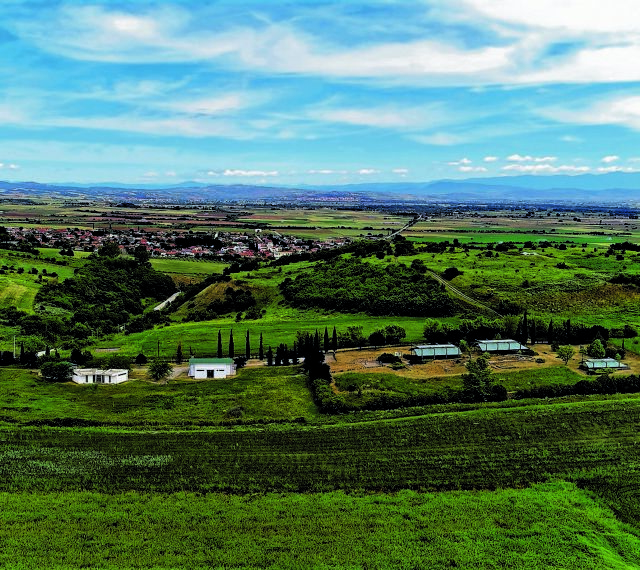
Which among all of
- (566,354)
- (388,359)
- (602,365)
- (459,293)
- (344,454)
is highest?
(459,293)

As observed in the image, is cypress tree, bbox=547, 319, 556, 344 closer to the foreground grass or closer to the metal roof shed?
the metal roof shed

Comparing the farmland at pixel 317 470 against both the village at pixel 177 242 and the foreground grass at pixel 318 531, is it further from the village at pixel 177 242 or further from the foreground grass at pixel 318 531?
the village at pixel 177 242

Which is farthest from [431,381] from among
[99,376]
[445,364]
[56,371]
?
[56,371]

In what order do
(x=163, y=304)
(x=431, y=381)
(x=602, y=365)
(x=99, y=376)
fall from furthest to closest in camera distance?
(x=163, y=304) → (x=602, y=365) → (x=99, y=376) → (x=431, y=381)

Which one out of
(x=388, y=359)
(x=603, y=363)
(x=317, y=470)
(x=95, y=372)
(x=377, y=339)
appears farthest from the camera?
(x=377, y=339)

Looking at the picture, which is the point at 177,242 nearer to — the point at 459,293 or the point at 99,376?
the point at 459,293

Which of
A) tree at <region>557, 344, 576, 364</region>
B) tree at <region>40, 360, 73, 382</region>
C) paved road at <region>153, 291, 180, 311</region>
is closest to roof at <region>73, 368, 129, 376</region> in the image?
tree at <region>40, 360, 73, 382</region>
